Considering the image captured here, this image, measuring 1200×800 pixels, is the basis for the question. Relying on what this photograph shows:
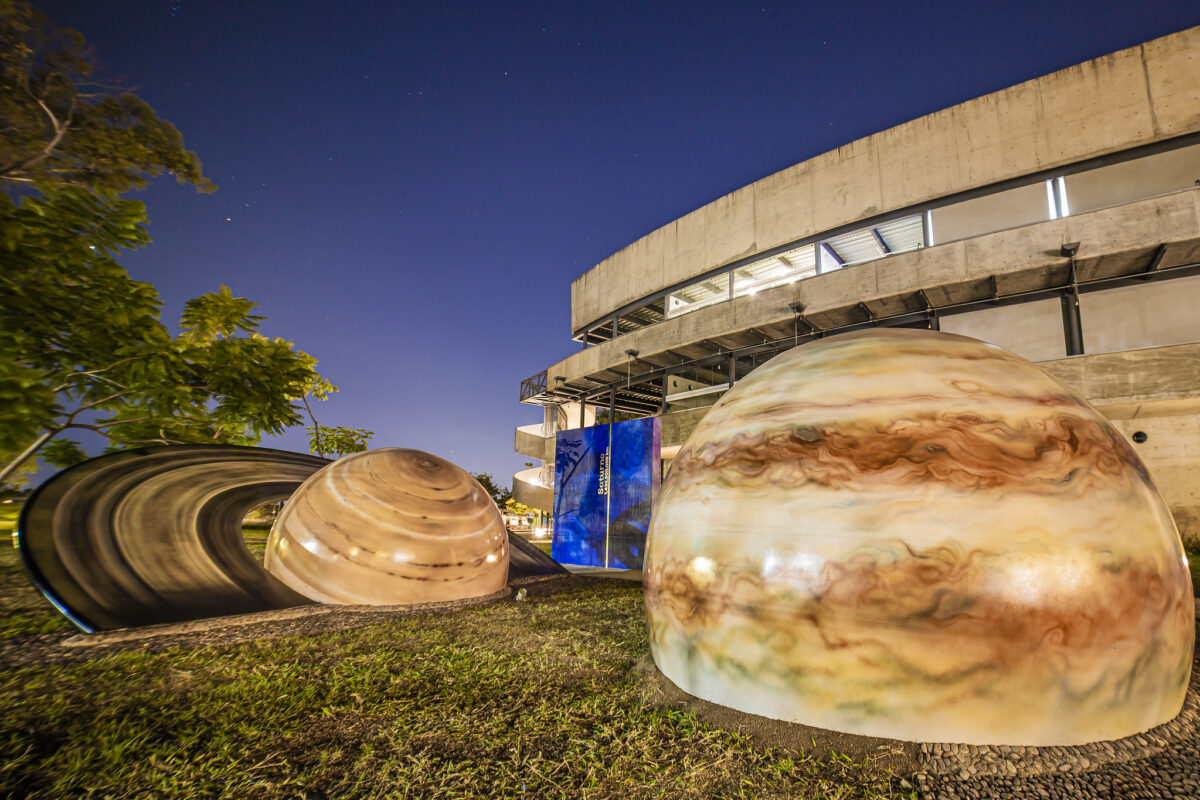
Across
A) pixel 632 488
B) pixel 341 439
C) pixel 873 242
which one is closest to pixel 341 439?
pixel 341 439

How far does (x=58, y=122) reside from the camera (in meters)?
5.64

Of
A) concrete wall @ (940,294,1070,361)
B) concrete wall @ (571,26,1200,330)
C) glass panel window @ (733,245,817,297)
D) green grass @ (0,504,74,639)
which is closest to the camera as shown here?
green grass @ (0,504,74,639)

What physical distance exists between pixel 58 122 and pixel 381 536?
6.17 meters

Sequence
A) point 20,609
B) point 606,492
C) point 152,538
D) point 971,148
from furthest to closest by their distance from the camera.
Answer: point 606,492, point 971,148, point 152,538, point 20,609

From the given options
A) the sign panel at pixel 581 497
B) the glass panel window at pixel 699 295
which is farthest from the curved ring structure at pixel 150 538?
the glass panel window at pixel 699 295

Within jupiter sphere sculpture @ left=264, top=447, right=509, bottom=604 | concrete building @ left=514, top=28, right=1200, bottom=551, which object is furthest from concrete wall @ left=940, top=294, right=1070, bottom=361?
jupiter sphere sculpture @ left=264, top=447, right=509, bottom=604

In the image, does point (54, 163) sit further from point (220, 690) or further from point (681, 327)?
point (681, 327)

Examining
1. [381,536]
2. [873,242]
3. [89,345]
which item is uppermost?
[873,242]

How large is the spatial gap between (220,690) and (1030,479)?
4481 mm

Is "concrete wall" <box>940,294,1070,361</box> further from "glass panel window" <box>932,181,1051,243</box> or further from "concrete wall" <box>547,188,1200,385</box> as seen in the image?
"glass panel window" <box>932,181,1051,243</box>

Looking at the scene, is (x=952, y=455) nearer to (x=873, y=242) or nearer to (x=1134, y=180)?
(x=873, y=242)

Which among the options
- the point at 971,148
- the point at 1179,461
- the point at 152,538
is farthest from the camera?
the point at 971,148

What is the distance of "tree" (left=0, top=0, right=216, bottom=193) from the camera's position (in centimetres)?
516

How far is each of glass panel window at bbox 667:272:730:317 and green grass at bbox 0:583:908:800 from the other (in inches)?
722
